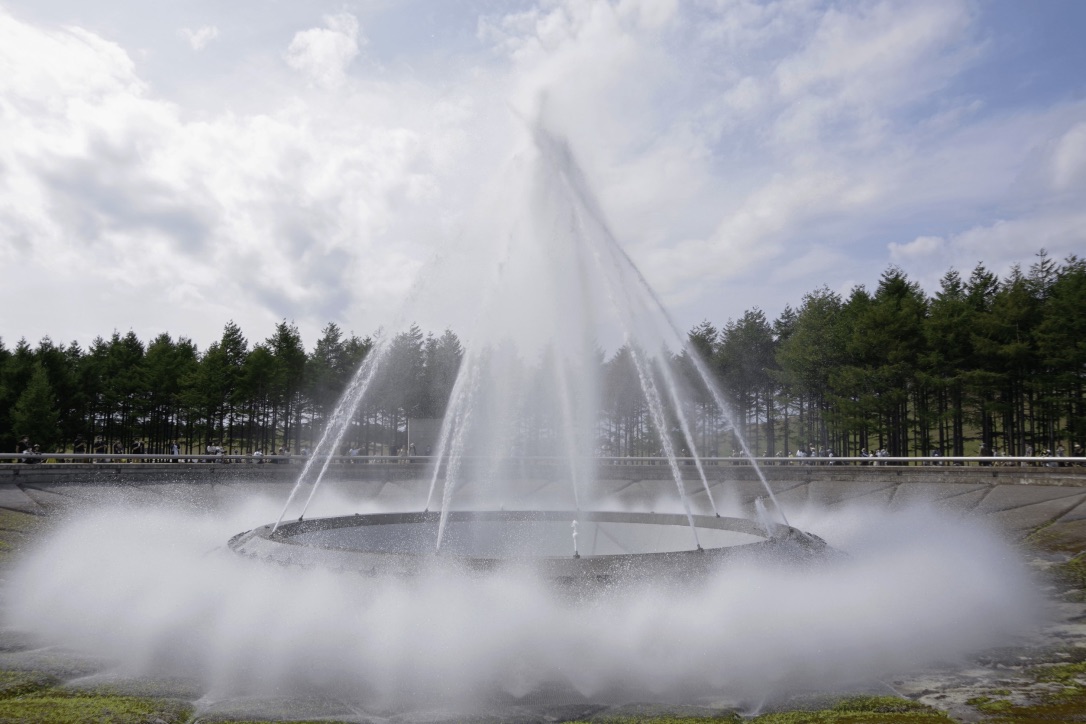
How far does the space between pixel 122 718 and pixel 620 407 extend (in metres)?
69.7

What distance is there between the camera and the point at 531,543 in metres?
19.4

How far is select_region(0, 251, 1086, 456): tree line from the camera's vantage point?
49906 millimetres

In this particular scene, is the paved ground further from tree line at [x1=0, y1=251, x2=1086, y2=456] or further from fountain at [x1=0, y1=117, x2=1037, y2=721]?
tree line at [x1=0, y1=251, x2=1086, y2=456]

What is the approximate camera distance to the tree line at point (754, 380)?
164 ft

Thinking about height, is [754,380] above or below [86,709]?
above

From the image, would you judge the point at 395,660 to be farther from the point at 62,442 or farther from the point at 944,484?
the point at 62,442

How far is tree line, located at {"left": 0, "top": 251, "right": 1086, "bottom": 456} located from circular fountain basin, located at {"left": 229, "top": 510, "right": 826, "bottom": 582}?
32628mm

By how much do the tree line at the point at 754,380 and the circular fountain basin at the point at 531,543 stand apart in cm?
3263

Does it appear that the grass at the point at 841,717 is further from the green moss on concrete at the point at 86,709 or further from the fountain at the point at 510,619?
the green moss on concrete at the point at 86,709

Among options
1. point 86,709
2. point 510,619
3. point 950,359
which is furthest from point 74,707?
point 950,359

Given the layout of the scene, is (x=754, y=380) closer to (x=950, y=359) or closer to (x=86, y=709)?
(x=950, y=359)

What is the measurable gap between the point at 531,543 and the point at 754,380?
54641mm

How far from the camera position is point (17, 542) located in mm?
20109

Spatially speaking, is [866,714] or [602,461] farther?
[602,461]
